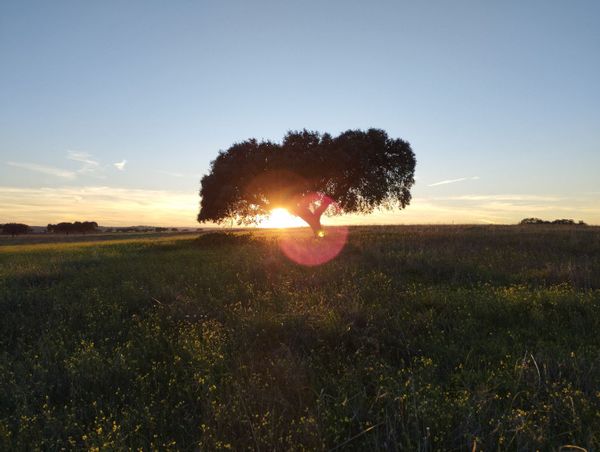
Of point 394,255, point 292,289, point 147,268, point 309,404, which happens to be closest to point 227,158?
point 147,268

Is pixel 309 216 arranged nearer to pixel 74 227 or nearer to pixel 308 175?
pixel 308 175

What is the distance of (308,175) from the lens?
31359 millimetres

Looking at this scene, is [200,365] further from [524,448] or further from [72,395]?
[524,448]

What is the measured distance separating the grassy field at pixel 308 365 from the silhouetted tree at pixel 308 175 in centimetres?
2110

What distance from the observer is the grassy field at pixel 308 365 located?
381 cm

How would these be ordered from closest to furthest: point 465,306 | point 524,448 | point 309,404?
point 524,448, point 309,404, point 465,306

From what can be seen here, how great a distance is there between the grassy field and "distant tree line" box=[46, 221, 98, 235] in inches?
3545

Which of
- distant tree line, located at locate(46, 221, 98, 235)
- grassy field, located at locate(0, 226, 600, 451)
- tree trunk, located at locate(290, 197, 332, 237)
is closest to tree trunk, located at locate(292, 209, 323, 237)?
tree trunk, located at locate(290, 197, 332, 237)

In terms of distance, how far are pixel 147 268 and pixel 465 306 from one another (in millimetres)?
11324

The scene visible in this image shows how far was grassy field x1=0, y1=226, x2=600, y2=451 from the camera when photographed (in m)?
3.81

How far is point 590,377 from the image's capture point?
181 inches

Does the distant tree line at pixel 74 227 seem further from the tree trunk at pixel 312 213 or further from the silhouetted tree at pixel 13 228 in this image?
the tree trunk at pixel 312 213

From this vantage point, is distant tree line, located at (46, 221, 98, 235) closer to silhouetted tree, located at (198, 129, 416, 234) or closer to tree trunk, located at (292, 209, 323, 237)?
silhouetted tree, located at (198, 129, 416, 234)

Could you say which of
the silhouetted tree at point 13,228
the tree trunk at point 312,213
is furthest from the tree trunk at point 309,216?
the silhouetted tree at point 13,228
